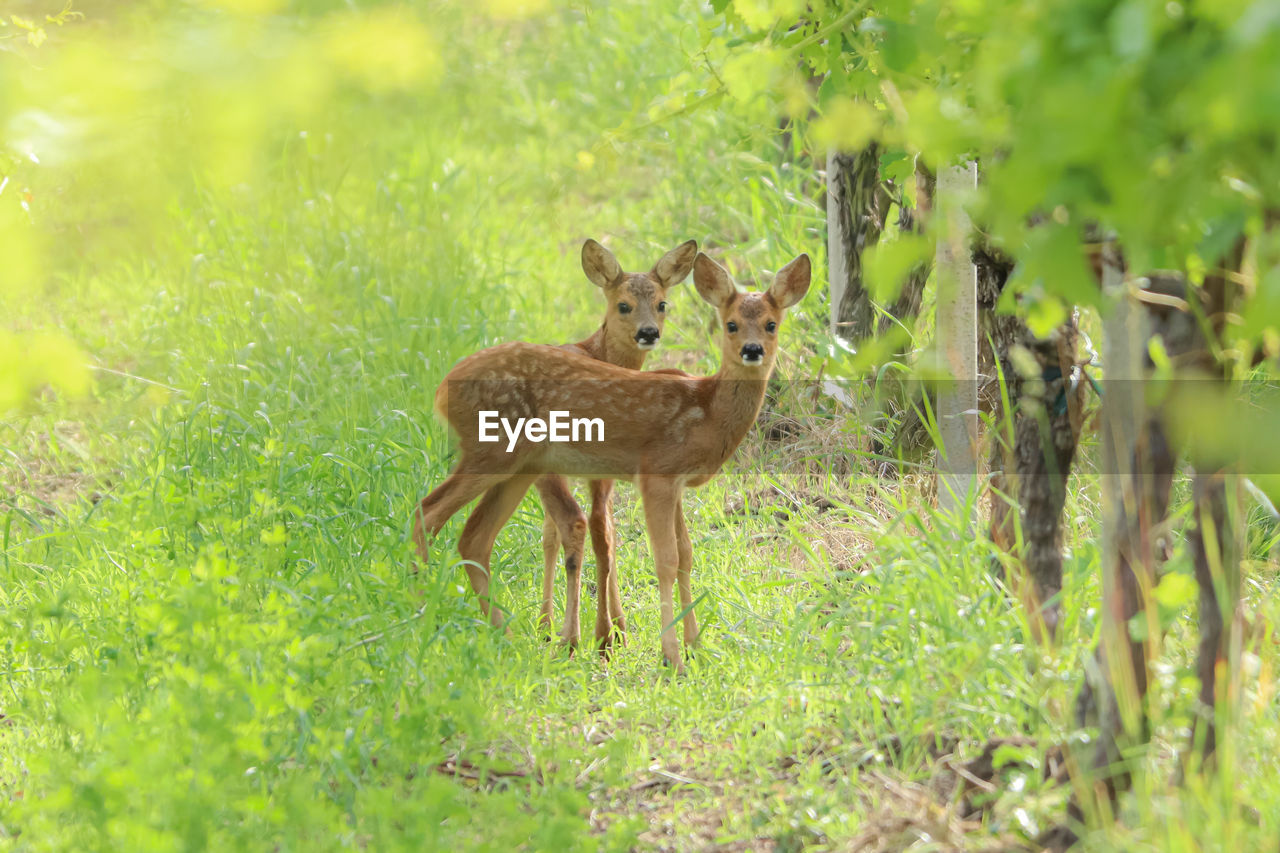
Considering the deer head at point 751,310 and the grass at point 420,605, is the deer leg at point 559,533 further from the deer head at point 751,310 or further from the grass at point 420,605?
the deer head at point 751,310

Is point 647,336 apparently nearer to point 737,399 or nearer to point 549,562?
point 737,399

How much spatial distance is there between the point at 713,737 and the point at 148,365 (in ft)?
15.2

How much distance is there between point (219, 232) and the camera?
310 inches

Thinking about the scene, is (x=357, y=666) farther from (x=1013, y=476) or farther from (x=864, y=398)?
(x=864, y=398)

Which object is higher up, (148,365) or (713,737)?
(148,365)

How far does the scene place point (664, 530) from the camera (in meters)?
4.98

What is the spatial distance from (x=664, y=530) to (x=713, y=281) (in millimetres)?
1053

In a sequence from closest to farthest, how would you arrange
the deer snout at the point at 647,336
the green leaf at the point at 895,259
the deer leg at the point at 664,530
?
1. the green leaf at the point at 895,259
2. the deer leg at the point at 664,530
3. the deer snout at the point at 647,336

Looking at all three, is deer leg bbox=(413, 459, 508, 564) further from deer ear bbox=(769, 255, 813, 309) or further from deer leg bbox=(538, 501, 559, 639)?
deer ear bbox=(769, 255, 813, 309)

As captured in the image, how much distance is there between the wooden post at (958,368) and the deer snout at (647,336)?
56.0 inches

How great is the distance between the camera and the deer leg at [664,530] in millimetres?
4910

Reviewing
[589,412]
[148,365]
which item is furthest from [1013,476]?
[148,365]

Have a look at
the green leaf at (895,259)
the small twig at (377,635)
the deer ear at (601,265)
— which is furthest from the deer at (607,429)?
the green leaf at (895,259)

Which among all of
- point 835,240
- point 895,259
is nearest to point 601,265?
point 835,240
